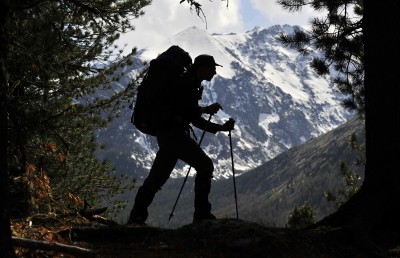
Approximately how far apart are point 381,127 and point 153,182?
2926 millimetres

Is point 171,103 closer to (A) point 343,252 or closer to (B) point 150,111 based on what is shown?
(B) point 150,111

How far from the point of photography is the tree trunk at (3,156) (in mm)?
3350

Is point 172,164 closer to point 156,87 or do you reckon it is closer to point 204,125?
point 204,125

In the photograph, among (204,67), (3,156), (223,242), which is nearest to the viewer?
(3,156)

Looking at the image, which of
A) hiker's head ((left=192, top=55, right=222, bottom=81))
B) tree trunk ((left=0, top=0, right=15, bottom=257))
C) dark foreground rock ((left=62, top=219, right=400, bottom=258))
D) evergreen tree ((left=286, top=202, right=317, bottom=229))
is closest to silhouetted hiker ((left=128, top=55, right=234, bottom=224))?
hiker's head ((left=192, top=55, right=222, bottom=81))

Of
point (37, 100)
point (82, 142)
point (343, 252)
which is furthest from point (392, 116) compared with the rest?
point (82, 142)

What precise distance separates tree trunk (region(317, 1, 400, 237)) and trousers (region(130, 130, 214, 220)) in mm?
1555

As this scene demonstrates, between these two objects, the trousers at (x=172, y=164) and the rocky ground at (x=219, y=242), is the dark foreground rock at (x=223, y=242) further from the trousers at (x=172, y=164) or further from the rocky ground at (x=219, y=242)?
the trousers at (x=172, y=164)

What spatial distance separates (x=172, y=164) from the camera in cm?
668

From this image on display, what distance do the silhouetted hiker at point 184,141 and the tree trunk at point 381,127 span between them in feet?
5.25

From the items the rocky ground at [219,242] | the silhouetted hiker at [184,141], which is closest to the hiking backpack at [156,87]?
the silhouetted hiker at [184,141]

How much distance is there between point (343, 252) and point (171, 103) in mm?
2614

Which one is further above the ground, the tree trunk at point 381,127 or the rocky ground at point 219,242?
the tree trunk at point 381,127

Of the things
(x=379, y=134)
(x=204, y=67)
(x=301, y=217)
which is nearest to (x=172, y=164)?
(x=204, y=67)
